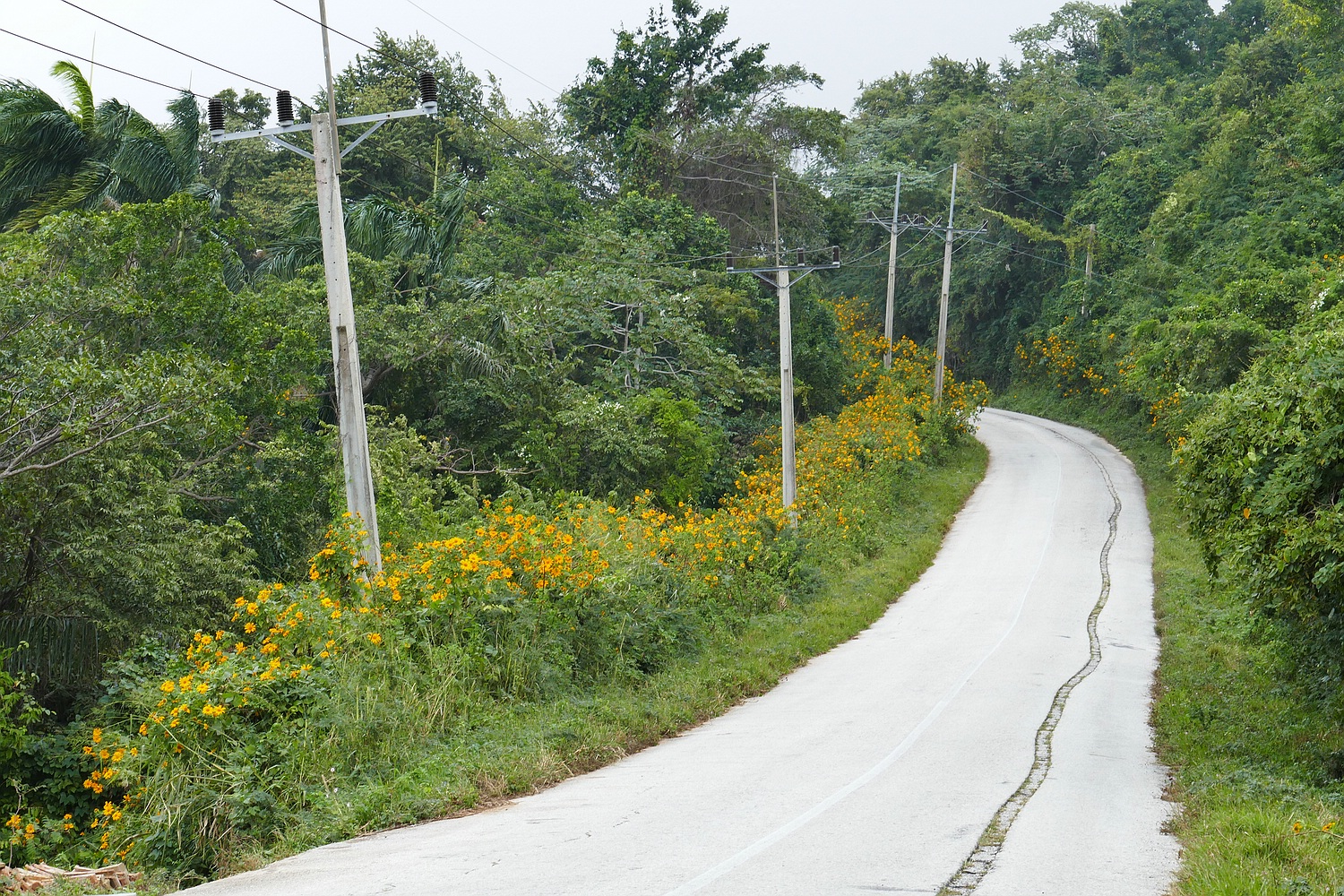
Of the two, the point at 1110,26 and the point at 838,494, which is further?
the point at 1110,26

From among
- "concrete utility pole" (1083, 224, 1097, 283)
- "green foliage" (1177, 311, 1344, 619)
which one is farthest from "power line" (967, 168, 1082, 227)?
"green foliage" (1177, 311, 1344, 619)

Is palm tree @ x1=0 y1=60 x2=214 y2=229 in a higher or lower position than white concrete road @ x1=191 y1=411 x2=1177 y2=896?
higher

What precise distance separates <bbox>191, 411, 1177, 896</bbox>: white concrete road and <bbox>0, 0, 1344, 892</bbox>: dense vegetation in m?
0.94

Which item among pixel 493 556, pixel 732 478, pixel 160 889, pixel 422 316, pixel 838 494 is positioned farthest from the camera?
pixel 732 478

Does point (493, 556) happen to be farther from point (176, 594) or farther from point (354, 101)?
point (354, 101)

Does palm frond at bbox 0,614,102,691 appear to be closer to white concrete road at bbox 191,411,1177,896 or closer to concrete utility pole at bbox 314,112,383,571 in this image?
concrete utility pole at bbox 314,112,383,571

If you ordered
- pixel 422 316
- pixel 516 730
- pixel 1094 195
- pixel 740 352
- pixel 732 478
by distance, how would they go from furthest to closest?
pixel 1094 195, pixel 740 352, pixel 732 478, pixel 422 316, pixel 516 730

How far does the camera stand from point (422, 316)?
20125 mm

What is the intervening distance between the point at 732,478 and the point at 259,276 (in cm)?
1212

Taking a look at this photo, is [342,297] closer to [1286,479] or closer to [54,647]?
[54,647]

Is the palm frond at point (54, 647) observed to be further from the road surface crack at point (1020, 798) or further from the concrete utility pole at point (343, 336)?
the road surface crack at point (1020, 798)

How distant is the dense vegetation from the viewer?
9.32 m

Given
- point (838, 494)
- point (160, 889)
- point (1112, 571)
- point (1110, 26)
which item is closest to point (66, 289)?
point (160, 889)

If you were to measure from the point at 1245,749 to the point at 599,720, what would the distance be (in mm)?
5925
